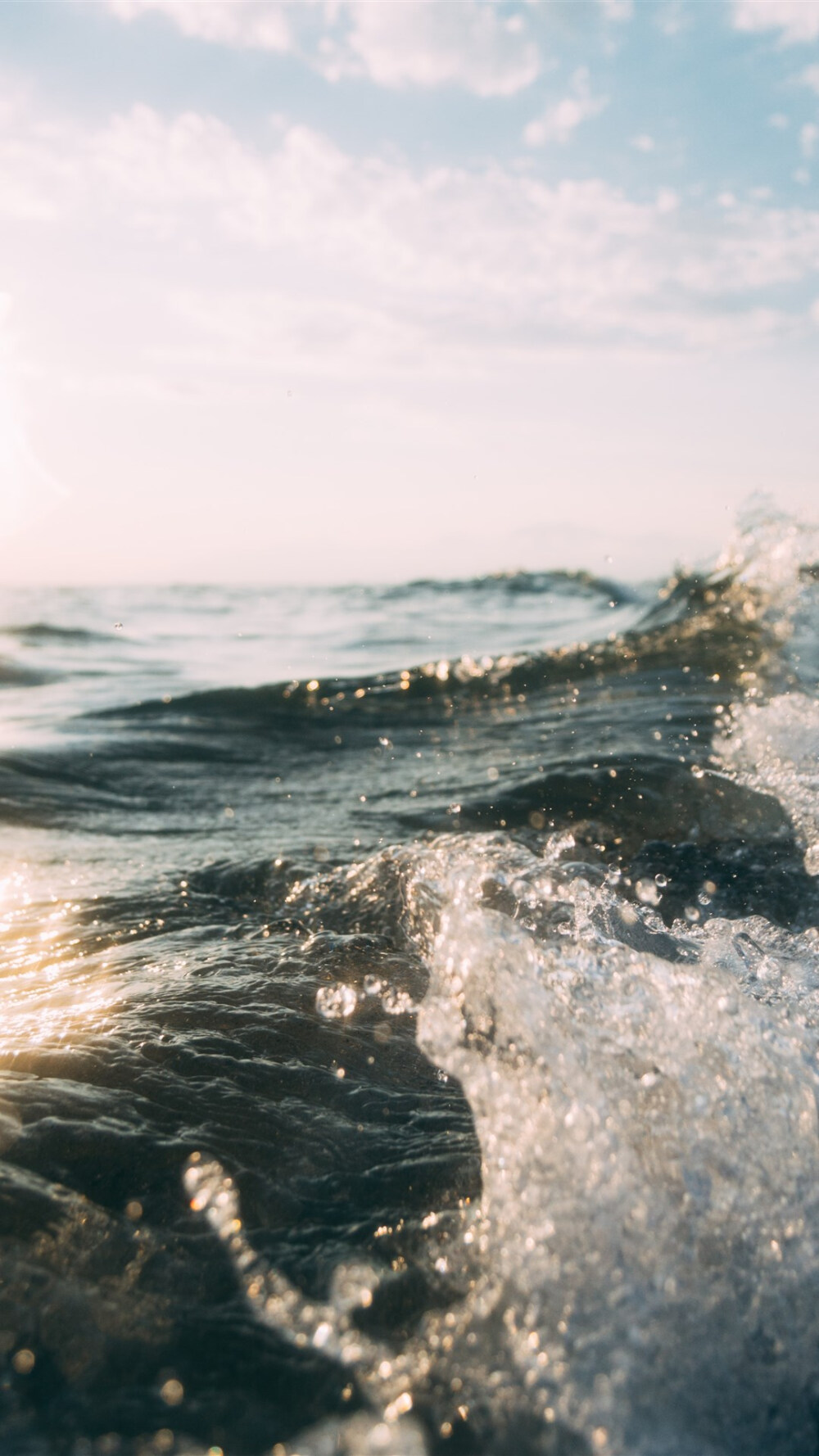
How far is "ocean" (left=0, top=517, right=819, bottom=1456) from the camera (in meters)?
1.72

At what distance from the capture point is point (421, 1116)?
250 centimetres

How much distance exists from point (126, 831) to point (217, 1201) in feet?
10.1

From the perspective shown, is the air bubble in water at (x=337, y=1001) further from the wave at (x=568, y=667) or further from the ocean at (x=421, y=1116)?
the wave at (x=568, y=667)

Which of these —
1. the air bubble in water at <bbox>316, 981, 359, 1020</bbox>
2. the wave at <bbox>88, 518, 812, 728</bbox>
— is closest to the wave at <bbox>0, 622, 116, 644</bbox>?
the wave at <bbox>88, 518, 812, 728</bbox>

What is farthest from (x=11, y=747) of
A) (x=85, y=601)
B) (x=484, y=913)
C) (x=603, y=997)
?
(x=85, y=601)

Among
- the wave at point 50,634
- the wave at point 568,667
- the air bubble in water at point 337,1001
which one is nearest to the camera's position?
the air bubble in water at point 337,1001

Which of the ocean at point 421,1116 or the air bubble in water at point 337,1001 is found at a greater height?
the ocean at point 421,1116

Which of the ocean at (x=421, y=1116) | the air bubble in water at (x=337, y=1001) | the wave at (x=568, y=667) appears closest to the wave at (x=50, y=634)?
the wave at (x=568, y=667)

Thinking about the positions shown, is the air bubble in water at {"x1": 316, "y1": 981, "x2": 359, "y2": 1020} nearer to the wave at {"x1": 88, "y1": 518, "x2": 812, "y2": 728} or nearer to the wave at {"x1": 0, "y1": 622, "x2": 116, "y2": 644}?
the wave at {"x1": 88, "y1": 518, "x2": 812, "y2": 728}

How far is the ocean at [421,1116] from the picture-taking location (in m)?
1.72

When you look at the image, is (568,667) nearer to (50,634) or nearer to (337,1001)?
(337,1001)

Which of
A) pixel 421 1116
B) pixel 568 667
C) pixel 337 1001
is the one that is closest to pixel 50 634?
pixel 568 667

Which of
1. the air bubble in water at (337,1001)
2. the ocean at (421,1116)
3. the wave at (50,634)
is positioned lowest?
the wave at (50,634)

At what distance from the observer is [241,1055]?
108 inches
